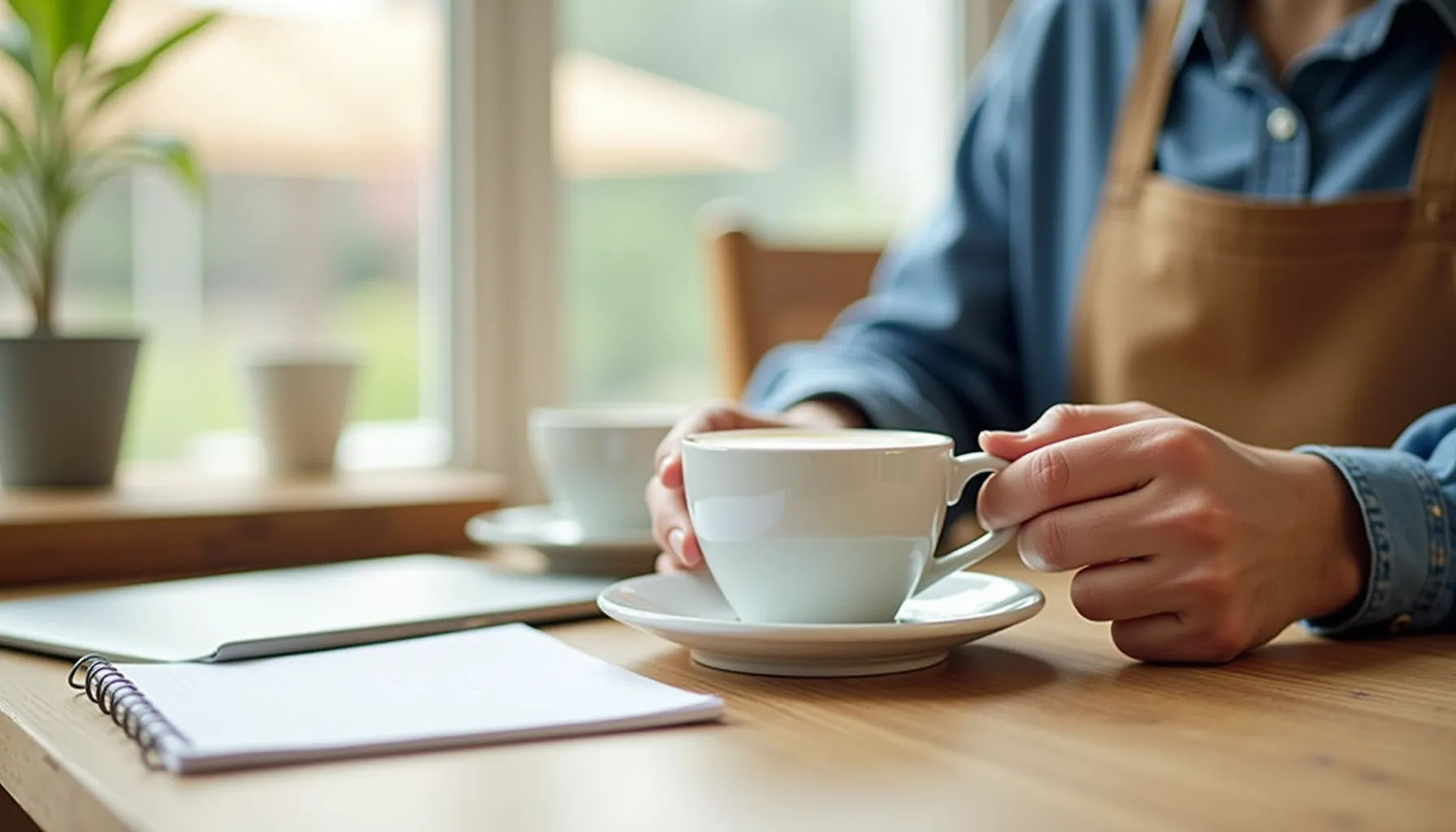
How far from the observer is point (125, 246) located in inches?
129

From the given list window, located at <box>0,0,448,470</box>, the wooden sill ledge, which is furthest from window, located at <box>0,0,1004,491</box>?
the wooden sill ledge

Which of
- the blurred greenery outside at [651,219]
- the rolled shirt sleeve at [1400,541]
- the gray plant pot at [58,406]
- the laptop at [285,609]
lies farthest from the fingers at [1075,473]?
the blurred greenery outside at [651,219]

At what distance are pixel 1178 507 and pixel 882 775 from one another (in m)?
0.24

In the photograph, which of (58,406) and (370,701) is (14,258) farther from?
(370,701)

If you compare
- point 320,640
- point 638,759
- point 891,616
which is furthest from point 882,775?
point 320,640

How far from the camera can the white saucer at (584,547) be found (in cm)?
94

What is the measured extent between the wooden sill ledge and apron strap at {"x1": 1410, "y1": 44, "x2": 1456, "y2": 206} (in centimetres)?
73

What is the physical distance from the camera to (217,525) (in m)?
1.07

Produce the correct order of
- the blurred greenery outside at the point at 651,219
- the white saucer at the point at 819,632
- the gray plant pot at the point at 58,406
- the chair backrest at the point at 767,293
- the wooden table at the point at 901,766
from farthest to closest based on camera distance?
the blurred greenery outside at the point at 651,219, the chair backrest at the point at 767,293, the gray plant pot at the point at 58,406, the white saucer at the point at 819,632, the wooden table at the point at 901,766

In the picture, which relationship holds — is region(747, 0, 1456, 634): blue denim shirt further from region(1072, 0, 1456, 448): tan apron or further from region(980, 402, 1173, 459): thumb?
region(980, 402, 1173, 459): thumb

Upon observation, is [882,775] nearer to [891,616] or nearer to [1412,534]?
[891,616]

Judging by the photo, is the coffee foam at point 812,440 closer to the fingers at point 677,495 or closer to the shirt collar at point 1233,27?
the fingers at point 677,495

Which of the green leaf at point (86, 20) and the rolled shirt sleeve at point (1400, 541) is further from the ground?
the green leaf at point (86, 20)

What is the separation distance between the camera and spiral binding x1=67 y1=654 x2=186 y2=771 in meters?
0.52
